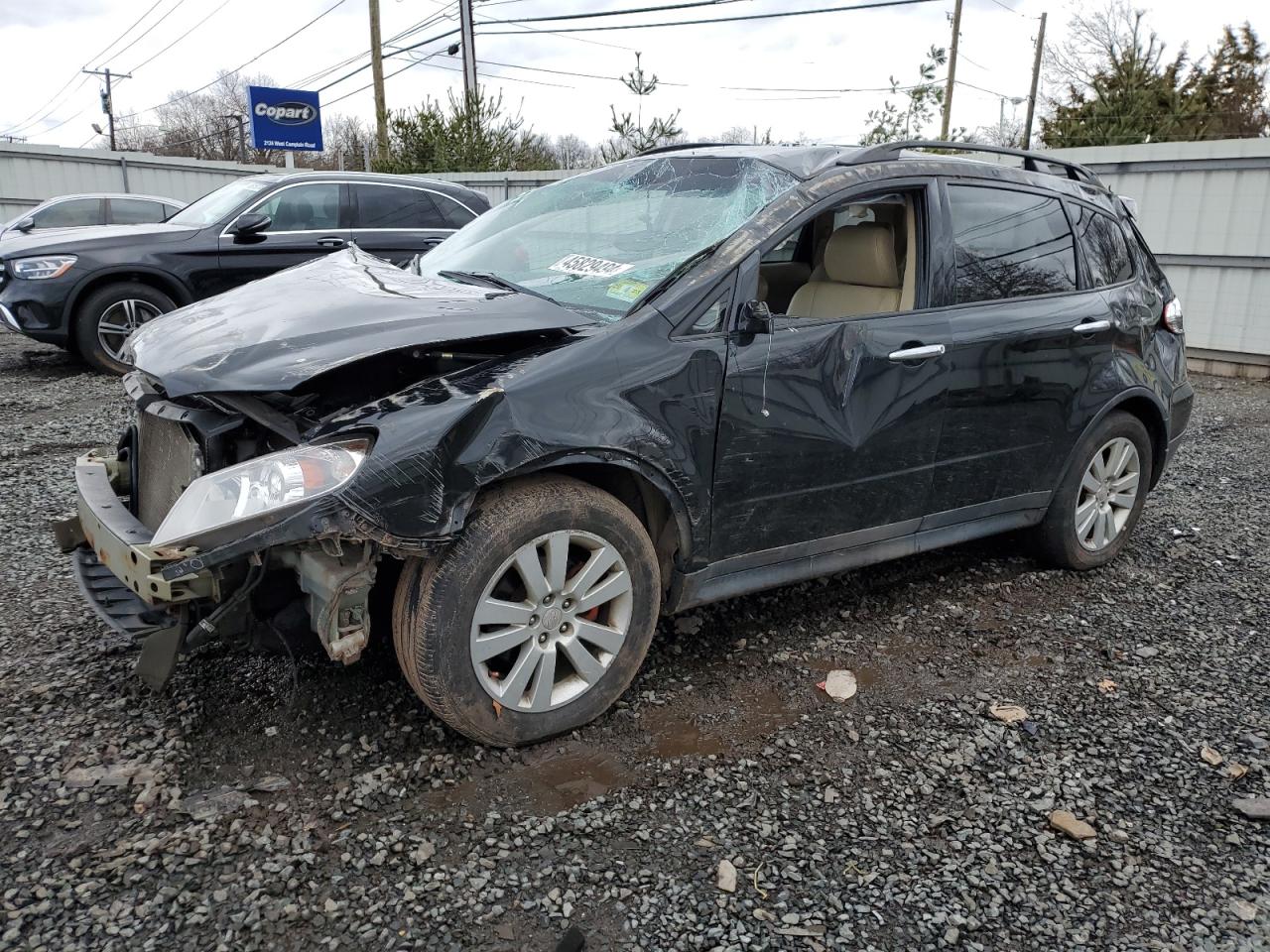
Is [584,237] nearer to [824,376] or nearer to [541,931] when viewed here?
[824,376]

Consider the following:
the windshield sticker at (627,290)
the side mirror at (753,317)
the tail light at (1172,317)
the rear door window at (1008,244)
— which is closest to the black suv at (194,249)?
the windshield sticker at (627,290)

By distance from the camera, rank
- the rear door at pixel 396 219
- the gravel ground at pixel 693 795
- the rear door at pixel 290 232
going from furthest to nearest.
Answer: the rear door at pixel 396 219 → the rear door at pixel 290 232 → the gravel ground at pixel 693 795

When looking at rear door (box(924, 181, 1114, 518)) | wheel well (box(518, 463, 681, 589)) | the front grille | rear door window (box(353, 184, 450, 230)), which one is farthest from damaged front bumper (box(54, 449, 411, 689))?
rear door window (box(353, 184, 450, 230))

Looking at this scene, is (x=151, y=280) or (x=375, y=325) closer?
(x=375, y=325)

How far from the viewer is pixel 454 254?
150 inches

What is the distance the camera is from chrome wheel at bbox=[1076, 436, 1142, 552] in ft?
13.7

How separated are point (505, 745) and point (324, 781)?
20.2 inches

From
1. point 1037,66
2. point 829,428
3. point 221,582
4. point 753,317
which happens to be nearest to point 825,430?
point 829,428

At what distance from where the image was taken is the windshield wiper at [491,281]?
10.5 feet

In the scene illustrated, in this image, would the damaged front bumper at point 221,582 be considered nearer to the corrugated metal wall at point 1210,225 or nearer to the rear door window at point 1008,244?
the rear door window at point 1008,244

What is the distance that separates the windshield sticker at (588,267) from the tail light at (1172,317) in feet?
9.24

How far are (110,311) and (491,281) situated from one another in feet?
20.0

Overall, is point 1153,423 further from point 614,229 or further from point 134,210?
point 134,210

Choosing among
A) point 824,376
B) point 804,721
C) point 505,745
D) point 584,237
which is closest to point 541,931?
point 505,745
